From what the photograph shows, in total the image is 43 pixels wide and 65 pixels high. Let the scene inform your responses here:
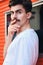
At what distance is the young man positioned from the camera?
2.55 metres

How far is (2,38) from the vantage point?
6434mm

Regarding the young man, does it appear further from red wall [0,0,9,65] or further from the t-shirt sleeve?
red wall [0,0,9,65]

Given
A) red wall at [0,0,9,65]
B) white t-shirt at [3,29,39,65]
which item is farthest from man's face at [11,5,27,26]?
red wall at [0,0,9,65]

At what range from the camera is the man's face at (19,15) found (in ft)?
8.93

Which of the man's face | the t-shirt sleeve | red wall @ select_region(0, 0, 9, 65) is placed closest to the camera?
the t-shirt sleeve

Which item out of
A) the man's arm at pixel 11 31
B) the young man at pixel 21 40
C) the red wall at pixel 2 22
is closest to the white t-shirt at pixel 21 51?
the young man at pixel 21 40

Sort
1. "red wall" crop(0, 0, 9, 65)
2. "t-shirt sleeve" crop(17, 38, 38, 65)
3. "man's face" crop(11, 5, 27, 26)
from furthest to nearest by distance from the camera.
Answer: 1. "red wall" crop(0, 0, 9, 65)
2. "man's face" crop(11, 5, 27, 26)
3. "t-shirt sleeve" crop(17, 38, 38, 65)

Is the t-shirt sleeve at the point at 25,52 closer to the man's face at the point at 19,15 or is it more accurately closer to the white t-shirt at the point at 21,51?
the white t-shirt at the point at 21,51

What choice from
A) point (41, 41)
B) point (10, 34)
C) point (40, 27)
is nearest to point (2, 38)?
point (40, 27)

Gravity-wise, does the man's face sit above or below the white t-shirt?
above

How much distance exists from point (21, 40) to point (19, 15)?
32cm

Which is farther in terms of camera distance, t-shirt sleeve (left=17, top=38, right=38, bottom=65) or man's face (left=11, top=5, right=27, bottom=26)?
man's face (left=11, top=5, right=27, bottom=26)

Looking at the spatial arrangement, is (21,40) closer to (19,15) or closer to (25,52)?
(25,52)

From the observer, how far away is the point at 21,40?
257 cm
